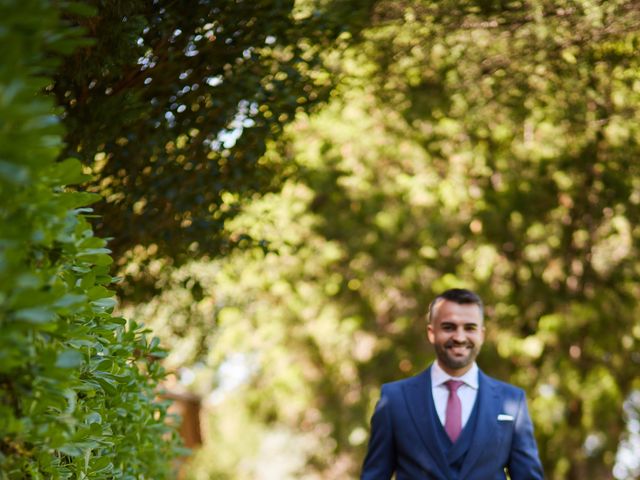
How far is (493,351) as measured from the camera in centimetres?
1156

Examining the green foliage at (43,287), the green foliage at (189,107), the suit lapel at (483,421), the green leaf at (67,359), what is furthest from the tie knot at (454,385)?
the green leaf at (67,359)

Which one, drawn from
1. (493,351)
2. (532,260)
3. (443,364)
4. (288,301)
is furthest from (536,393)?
(443,364)

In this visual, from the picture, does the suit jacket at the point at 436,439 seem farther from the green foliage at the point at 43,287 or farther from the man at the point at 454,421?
the green foliage at the point at 43,287

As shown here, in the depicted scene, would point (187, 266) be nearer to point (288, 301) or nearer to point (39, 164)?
point (39, 164)

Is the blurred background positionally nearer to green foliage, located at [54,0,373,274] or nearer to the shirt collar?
green foliage, located at [54,0,373,274]

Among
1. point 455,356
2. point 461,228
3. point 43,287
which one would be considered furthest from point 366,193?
point 43,287

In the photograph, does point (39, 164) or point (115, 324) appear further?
point (115, 324)

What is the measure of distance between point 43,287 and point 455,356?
260 centimetres

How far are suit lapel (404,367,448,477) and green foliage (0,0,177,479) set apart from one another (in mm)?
1619

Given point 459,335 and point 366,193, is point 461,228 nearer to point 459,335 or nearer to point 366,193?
point 366,193

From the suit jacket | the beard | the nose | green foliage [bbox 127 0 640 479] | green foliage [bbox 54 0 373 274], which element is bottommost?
green foliage [bbox 127 0 640 479]

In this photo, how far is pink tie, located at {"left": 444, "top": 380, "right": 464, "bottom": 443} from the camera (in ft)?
15.7

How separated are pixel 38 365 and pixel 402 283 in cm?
1005

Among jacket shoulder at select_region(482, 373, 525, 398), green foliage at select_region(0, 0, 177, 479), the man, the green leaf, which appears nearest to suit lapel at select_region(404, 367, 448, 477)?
the man
